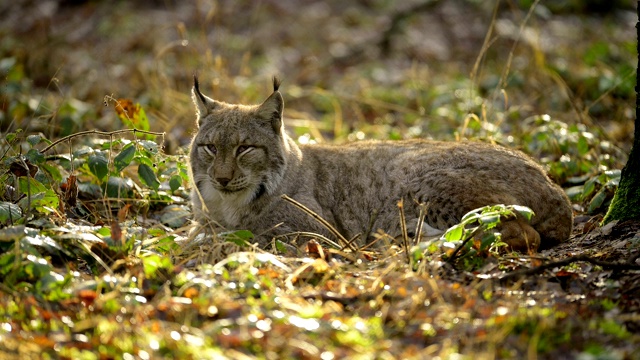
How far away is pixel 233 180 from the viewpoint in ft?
17.4

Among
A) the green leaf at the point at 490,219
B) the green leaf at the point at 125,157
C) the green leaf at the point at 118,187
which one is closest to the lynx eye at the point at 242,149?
Answer: the green leaf at the point at 118,187

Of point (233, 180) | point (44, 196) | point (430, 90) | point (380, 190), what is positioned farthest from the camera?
point (430, 90)

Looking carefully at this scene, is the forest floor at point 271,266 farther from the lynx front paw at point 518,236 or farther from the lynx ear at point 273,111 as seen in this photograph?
the lynx ear at point 273,111

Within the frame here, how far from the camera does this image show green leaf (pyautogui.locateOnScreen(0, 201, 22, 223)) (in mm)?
4180

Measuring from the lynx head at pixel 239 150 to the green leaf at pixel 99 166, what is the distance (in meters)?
0.97

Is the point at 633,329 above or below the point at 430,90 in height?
above

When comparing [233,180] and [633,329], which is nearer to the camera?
[633,329]

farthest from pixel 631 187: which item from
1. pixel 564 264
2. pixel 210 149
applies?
pixel 210 149

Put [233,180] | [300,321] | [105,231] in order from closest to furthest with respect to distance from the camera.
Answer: [300,321] < [105,231] < [233,180]

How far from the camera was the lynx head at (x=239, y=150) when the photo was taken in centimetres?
536

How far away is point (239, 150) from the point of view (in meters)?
5.43

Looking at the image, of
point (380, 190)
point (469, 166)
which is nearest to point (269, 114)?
point (380, 190)

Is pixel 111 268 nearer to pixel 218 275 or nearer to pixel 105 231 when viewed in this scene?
pixel 105 231

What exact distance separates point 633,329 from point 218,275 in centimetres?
197
